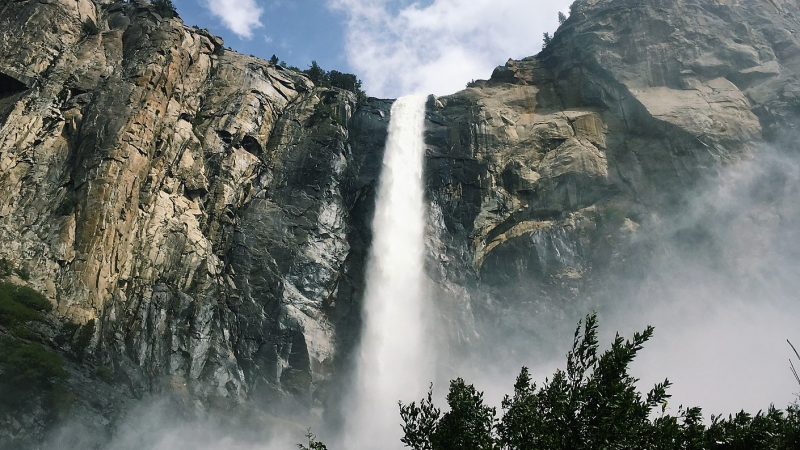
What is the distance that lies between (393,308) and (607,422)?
24.6 meters

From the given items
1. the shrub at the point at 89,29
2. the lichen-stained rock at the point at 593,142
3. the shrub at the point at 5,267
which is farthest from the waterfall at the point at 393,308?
the shrub at the point at 89,29

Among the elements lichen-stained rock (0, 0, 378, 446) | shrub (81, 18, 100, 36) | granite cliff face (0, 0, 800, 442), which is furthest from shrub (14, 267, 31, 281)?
shrub (81, 18, 100, 36)

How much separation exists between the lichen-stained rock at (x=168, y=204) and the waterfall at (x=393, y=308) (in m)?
1.97

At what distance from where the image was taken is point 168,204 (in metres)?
29.6

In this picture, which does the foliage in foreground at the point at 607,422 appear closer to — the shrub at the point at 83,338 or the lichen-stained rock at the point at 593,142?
the shrub at the point at 83,338

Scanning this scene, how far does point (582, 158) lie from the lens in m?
35.5

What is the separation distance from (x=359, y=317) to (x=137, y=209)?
12.8 m

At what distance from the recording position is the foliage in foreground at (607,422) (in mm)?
9266

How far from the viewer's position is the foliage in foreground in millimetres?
9266

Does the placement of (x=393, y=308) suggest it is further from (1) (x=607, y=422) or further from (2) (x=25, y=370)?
→ (1) (x=607, y=422)

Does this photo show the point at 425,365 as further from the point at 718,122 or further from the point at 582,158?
the point at 718,122

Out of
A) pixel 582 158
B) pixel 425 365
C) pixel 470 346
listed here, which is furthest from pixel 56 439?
pixel 582 158

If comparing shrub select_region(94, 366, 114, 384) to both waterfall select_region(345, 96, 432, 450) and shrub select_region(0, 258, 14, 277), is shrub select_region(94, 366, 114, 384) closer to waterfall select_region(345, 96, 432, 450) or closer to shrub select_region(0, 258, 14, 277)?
shrub select_region(0, 258, 14, 277)

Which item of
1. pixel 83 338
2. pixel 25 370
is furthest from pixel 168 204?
pixel 25 370
